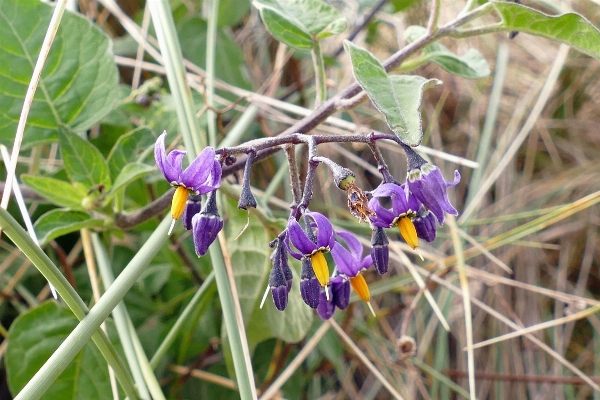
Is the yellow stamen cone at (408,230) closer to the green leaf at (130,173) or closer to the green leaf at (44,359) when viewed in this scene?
the green leaf at (130,173)

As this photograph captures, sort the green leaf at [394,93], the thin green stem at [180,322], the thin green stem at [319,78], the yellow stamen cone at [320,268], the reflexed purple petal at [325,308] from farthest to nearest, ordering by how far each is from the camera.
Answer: the thin green stem at [180,322], the thin green stem at [319,78], the reflexed purple petal at [325,308], the yellow stamen cone at [320,268], the green leaf at [394,93]

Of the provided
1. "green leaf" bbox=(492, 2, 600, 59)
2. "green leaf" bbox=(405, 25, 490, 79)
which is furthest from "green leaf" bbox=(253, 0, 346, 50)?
"green leaf" bbox=(492, 2, 600, 59)

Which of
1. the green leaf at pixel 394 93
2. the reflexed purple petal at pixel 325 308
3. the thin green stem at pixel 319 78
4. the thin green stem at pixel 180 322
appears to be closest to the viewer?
the green leaf at pixel 394 93

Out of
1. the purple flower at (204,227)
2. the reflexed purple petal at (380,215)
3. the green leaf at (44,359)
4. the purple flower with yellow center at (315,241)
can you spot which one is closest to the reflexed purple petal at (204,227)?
the purple flower at (204,227)

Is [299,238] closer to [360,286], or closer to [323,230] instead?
[323,230]

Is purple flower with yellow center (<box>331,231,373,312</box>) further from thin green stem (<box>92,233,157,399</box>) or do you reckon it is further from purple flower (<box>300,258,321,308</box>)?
thin green stem (<box>92,233,157,399</box>)

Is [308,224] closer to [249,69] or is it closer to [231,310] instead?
[231,310]

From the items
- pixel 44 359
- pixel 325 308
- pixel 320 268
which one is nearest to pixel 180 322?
pixel 44 359
